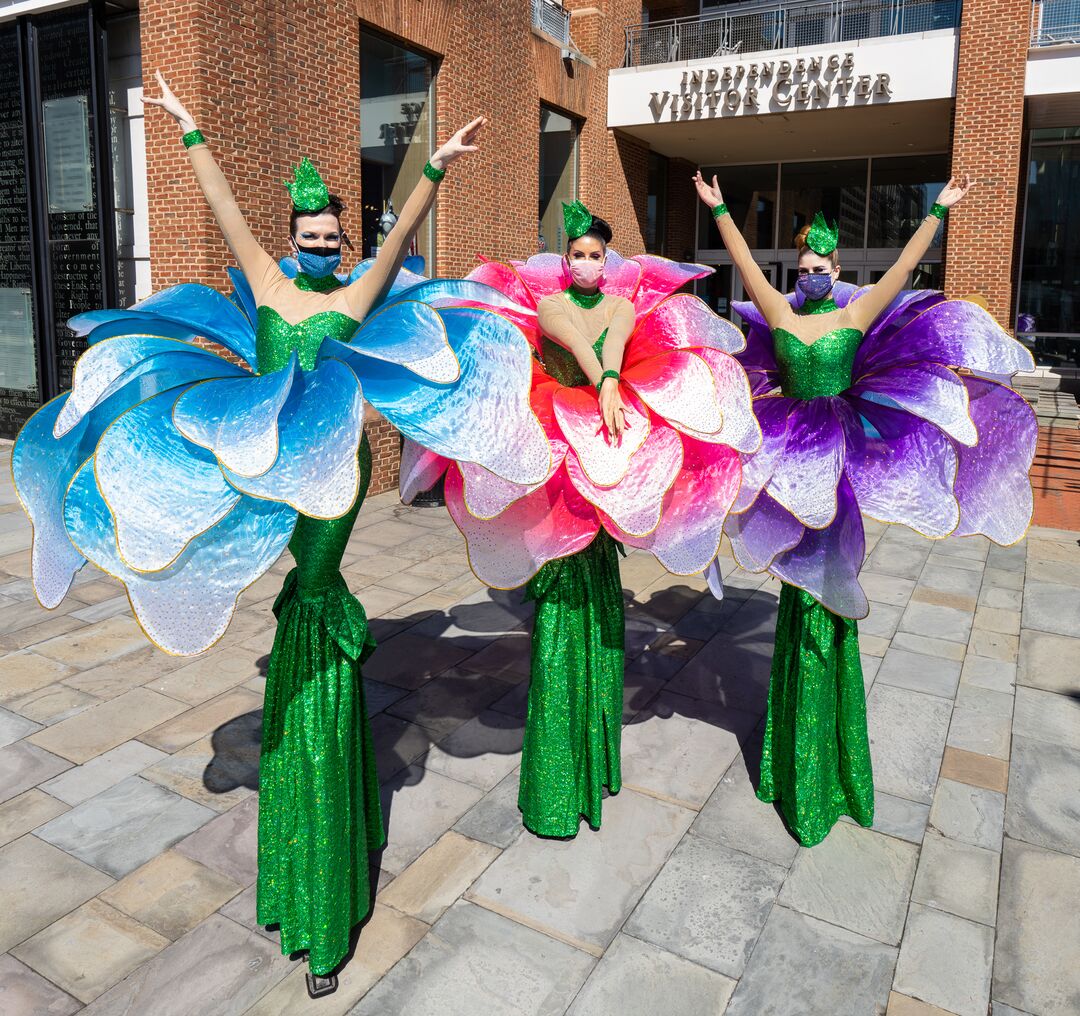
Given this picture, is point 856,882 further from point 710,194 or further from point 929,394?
point 710,194

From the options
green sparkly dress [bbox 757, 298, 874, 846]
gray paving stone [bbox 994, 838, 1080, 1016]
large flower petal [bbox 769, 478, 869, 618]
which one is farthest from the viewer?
green sparkly dress [bbox 757, 298, 874, 846]

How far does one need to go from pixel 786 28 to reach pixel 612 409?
1706cm

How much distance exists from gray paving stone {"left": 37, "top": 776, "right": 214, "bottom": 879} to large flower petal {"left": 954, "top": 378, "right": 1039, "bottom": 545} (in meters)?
3.48

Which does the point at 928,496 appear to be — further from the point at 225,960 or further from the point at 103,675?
the point at 103,675

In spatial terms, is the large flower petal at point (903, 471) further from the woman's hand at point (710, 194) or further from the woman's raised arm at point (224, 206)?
the woman's raised arm at point (224, 206)

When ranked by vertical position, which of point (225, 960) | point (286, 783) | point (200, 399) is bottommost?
point (225, 960)

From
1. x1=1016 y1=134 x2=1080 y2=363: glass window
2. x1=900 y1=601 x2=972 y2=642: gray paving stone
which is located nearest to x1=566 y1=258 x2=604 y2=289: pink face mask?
x1=900 y1=601 x2=972 y2=642: gray paving stone

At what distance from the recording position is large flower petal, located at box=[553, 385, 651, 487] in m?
3.08

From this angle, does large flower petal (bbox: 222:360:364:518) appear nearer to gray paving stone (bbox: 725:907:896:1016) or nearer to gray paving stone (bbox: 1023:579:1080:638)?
gray paving stone (bbox: 725:907:896:1016)

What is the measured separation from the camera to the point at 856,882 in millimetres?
3516

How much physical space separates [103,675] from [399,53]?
9.15 m

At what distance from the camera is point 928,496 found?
3379 millimetres

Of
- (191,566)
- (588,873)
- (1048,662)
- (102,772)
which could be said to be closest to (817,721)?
(588,873)

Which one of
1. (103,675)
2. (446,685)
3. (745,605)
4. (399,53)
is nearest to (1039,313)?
(399,53)
